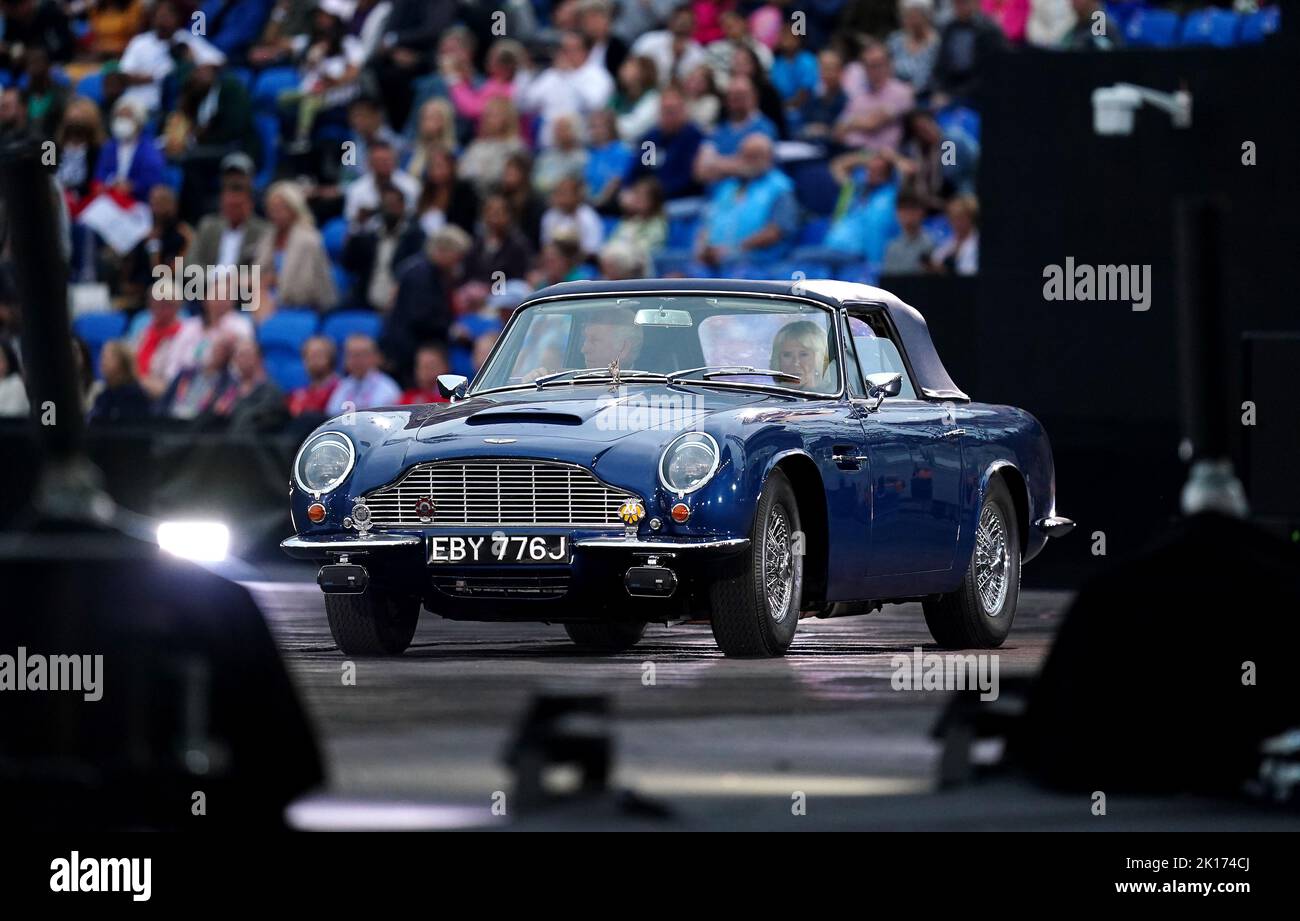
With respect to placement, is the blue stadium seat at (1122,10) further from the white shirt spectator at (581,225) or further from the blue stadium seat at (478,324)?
the blue stadium seat at (478,324)

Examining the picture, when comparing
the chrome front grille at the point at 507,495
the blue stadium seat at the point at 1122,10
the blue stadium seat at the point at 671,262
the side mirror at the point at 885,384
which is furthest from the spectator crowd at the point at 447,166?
the chrome front grille at the point at 507,495

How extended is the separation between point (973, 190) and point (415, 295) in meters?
3.37

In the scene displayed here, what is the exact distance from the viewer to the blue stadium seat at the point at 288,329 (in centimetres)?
1580

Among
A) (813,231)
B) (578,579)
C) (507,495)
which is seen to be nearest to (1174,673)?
(578,579)

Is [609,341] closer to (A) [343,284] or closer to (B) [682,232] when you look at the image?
(B) [682,232]

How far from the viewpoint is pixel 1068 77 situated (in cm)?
1227

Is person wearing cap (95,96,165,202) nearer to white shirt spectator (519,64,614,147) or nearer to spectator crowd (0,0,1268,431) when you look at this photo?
spectator crowd (0,0,1268,431)

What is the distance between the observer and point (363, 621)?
8500 mm

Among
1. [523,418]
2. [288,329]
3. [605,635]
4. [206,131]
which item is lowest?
[605,635]

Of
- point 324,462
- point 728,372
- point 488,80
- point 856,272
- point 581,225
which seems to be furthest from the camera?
point 488,80

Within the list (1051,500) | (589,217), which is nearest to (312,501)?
(1051,500)

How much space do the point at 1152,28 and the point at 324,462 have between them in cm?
850

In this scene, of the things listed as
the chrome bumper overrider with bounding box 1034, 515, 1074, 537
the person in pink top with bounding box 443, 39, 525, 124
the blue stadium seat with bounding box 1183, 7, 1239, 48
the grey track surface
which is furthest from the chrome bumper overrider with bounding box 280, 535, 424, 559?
the person in pink top with bounding box 443, 39, 525, 124
